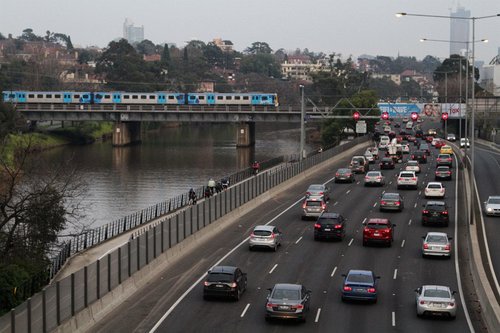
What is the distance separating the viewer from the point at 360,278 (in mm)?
33750

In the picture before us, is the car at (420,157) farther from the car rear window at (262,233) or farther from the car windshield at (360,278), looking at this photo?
the car windshield at (360,278)

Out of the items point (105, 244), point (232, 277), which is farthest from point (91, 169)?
point (232, 277)

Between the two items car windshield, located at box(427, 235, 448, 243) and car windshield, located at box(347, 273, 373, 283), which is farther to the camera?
car windshield, located at box(427, 235, 448, 243)

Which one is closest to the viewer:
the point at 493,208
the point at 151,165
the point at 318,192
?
the point at 493,208

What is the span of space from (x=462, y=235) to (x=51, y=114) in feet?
335

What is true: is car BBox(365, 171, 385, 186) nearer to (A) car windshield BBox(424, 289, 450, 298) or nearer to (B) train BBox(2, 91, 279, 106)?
(A) car windshield BBox(424, 289, 450, 298)

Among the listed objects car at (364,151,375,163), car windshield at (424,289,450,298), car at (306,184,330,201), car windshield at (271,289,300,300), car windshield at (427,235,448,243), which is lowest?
car windshield at (424,289,450,298)

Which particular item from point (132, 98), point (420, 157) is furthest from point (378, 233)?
point (132, 98)

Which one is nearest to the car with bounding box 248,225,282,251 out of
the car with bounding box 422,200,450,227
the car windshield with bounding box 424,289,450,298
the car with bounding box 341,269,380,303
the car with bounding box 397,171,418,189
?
the car with bounding box 341,269,380,303

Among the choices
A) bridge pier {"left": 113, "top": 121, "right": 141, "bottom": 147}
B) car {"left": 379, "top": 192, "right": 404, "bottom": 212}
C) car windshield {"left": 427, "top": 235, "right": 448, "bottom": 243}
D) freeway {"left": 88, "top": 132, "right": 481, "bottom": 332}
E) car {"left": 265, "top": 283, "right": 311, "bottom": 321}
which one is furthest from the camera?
bridge pier {"left": 113, "top": 121, "right": 141, "bottom": 147}

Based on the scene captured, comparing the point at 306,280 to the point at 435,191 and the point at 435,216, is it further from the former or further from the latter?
the point at 435,191

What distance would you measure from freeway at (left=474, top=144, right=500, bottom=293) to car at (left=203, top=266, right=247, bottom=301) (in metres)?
10.0

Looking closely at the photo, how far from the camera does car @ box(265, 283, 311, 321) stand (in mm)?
30094

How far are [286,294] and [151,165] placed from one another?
84.5 m
